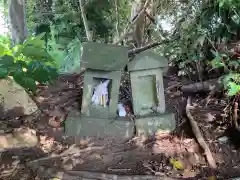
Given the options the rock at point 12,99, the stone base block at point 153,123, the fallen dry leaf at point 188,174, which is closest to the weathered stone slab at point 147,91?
the stone base block at point 153,123

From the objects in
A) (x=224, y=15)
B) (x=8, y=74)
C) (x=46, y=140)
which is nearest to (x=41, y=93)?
(x=8, y=74)

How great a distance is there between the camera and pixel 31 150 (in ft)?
9.92

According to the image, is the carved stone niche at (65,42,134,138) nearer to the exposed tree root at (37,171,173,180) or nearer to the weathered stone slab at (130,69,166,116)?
the weathered stone slab at (130,69,166,116)

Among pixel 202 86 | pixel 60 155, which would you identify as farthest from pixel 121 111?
pixel 202 86

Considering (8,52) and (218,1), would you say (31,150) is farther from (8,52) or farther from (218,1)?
(218,1)

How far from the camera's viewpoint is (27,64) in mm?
3732

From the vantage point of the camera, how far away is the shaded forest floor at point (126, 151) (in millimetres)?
2695

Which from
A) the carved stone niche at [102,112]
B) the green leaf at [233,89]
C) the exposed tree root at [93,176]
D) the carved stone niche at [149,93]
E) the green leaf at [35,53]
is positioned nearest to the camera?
the exposed tree root at [93,176]

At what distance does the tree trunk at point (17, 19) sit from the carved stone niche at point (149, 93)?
322cm

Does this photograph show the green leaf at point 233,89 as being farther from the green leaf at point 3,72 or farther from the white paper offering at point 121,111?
the green leaf at point 3,72

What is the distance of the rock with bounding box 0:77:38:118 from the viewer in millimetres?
3553

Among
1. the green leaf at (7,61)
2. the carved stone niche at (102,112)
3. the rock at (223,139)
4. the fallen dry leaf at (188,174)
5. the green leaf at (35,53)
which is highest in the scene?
the green leaf at (35,53)

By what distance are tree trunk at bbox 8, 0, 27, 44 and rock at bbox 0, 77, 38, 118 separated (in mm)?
2351

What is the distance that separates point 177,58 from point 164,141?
5.53 ft
